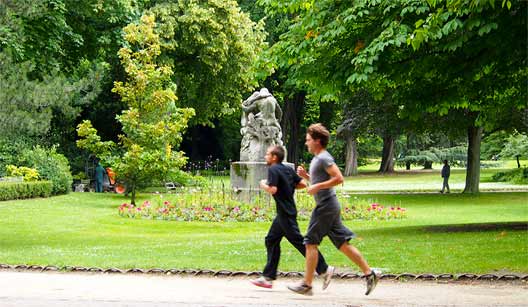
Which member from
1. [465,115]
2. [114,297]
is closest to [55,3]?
[114,297]

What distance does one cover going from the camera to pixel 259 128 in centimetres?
2639

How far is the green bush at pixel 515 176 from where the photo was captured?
177ft

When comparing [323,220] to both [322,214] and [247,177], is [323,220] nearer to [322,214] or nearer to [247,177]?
[322,214]

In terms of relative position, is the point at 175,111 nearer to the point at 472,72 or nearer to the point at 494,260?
the point at 472,72

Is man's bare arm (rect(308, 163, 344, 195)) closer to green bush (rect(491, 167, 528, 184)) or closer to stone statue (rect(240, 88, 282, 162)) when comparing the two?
stone statue (rect(240, 88, 282, 162))

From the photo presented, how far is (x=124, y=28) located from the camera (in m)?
27.4

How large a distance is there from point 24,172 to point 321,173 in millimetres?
28916

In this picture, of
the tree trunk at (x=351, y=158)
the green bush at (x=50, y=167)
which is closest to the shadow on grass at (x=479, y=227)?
the green bush at (x=50, y=167)

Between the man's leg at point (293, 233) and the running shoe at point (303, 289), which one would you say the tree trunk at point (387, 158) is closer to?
the man's leg at point (293, 233)

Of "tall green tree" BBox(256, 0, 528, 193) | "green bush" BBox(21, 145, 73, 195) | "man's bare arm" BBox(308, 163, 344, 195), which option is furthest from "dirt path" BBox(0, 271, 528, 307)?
"green bush" BBox(21, 145, 73, 195)

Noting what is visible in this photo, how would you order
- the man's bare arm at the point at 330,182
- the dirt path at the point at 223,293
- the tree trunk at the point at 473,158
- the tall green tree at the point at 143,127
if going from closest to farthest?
the dirt path at the point at 223,293 → the man's bare arm at the point at 330,182 → the tall green tree at the point at 143,127 → the tree trunk at the point at 473,158

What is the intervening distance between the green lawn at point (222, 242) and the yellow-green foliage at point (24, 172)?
5.57 metres

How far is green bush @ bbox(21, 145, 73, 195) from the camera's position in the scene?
37594 mm

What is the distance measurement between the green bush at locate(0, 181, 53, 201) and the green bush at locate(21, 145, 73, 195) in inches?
48.0
